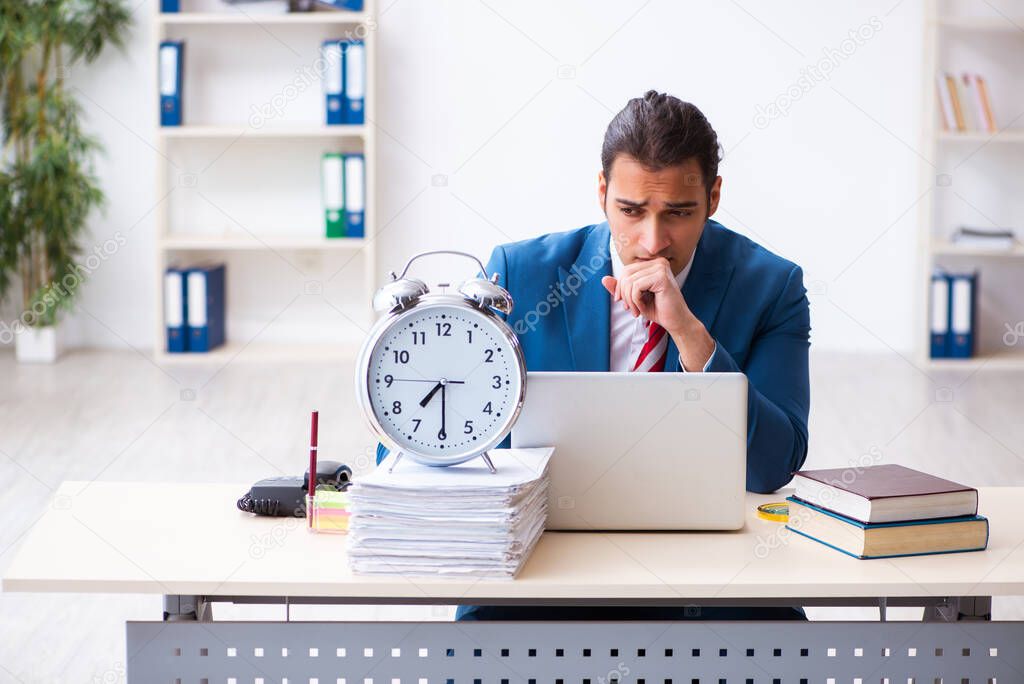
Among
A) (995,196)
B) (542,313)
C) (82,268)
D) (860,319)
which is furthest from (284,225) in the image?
(542,313)

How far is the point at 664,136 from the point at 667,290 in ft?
0.86

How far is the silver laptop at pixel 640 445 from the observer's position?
154 centimetres

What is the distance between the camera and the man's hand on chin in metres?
1.78

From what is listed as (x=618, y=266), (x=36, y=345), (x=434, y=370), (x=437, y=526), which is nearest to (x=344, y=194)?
(x=36, y=345)

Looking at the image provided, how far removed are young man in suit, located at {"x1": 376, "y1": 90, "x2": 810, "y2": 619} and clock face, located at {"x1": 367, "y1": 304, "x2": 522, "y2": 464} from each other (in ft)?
1.20

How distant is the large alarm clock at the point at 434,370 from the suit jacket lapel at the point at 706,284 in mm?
583

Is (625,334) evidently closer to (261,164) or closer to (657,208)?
(657,208)

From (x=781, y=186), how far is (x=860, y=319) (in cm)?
72

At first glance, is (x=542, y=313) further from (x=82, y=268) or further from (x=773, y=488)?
(x=82, y=268)

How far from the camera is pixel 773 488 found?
1831 millimetres

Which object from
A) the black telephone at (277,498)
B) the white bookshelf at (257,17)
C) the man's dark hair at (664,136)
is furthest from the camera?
the white bookshelf at (257,17)

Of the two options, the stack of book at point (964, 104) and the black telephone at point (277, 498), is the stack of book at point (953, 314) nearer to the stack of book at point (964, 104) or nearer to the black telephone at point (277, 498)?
the stack of book at point (964, 104)

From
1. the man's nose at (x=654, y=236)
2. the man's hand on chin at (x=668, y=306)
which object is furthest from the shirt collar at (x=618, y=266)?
the man's hand on chin at (x=668, y=306)

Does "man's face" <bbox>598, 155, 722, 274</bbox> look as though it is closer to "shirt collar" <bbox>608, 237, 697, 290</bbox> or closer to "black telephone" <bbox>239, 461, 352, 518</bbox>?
"shirt collar" <bbox>608, 237, 697, 290</bbox>
